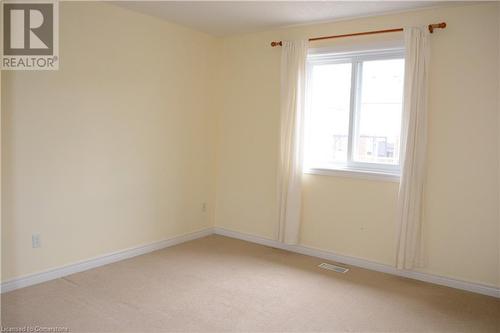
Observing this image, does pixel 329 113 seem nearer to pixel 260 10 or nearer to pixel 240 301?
pixel 260 10

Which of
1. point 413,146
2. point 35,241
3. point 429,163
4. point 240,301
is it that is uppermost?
point 413,146

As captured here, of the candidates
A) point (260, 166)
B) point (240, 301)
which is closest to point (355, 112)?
point (260, 166)

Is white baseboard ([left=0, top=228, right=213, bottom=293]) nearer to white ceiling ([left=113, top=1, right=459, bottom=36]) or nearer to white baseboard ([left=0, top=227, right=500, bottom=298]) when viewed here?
white baseboard ([left=0, top=227, right=500, bottom=298])

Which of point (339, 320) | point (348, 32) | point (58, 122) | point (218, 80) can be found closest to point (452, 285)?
point (339, 320)

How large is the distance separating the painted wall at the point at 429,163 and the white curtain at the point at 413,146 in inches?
3.6

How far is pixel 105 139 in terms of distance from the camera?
377 centimetres

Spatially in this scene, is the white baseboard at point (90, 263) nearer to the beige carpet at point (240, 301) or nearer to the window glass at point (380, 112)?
the beige carpet at point (240, 301)

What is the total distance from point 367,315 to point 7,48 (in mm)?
3344

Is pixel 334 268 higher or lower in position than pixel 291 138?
lower

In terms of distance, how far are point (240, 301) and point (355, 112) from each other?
2.19 meters

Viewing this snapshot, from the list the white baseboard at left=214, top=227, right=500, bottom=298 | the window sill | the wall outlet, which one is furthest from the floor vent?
the wall outlet

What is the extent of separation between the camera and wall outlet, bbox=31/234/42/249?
10.8 ft

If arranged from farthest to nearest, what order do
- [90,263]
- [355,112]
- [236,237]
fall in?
[236,237], [355,112], [90,263]

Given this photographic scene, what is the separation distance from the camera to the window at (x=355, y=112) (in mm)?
3918
